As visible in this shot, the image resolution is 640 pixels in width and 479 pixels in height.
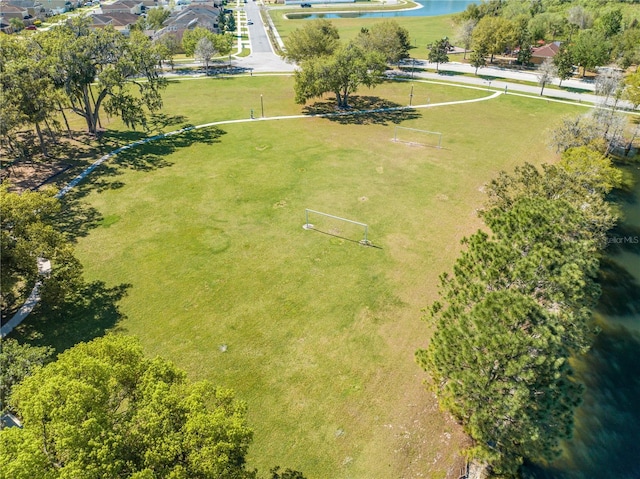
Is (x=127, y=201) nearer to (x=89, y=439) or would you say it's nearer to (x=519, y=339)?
(x=89, y=439)

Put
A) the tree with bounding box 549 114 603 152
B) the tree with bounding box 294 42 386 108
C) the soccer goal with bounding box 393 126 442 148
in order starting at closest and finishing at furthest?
the tree with bounding box 549 114 603 152
the soccer goal with bounding box 393 126 442 148
the tree with bounding box 294 42 386 108

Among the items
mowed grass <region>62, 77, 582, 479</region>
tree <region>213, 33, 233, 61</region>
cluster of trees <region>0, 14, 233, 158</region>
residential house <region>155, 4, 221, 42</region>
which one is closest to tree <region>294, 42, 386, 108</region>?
mowed grass <region>62, 77, 582, 479</region>

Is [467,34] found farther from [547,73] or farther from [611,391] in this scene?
[611,391]

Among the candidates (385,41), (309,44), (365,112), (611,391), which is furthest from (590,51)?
(611,391)

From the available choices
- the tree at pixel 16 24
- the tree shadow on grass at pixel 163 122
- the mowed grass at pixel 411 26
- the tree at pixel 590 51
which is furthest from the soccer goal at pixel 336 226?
the tree at pixel 16 24

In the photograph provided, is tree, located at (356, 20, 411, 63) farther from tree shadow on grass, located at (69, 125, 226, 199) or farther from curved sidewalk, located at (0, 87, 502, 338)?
tree shadow on grass, located at (69, 125, 226, 199)

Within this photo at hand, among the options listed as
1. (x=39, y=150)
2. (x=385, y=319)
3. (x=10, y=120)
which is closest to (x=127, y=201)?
(x=10, y=120)

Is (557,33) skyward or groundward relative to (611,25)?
groundward
